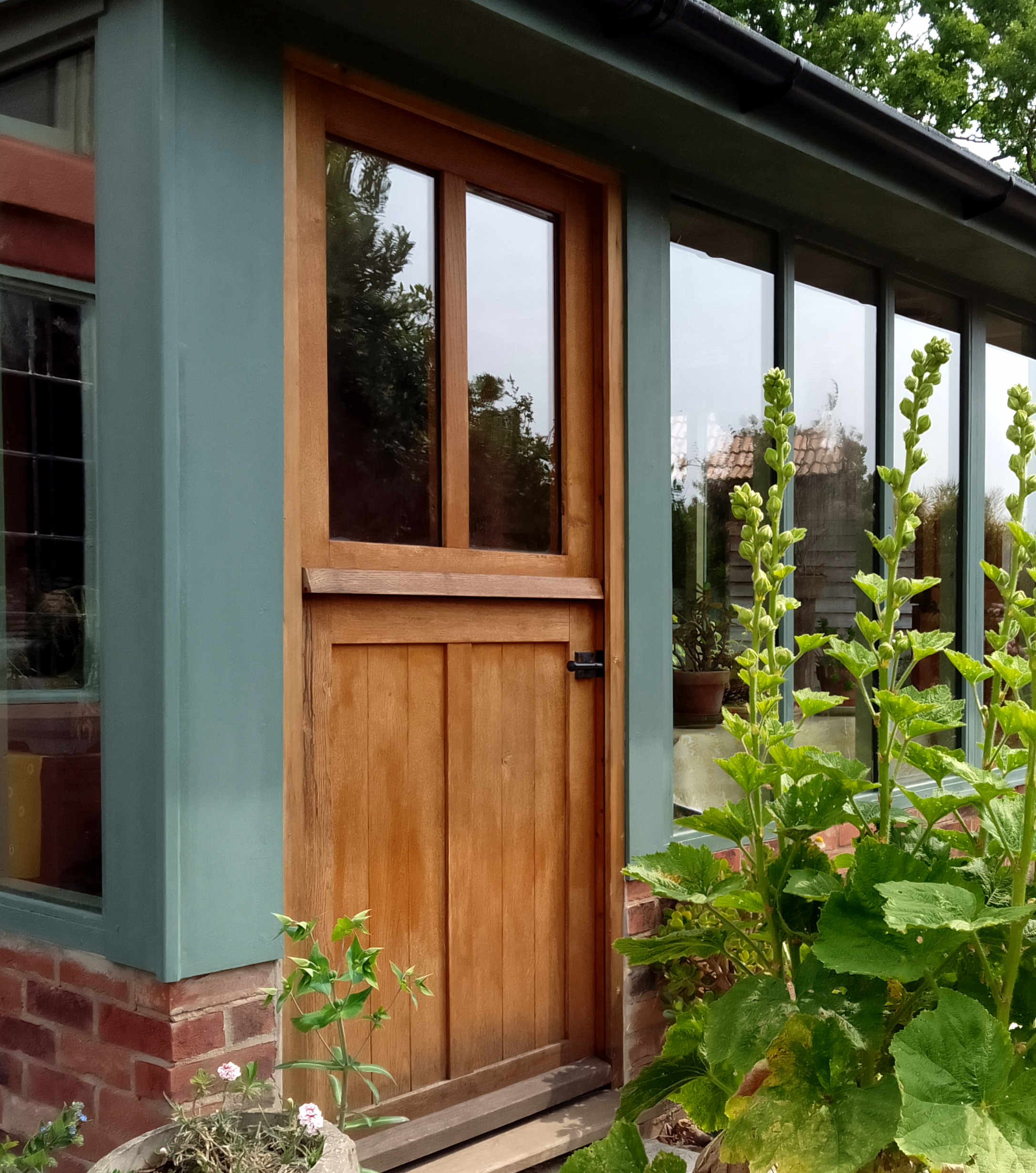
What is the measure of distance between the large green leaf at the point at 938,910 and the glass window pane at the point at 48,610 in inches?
69.5

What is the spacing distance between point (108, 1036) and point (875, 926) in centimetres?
173

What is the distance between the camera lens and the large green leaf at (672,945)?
5.71 feet

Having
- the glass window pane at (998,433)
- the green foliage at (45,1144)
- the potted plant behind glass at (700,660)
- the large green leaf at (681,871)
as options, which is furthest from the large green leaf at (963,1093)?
the glass window pane at (998,433)

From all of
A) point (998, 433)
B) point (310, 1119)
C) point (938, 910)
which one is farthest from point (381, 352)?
point (998, 433)

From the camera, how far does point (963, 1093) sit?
1.25 meters

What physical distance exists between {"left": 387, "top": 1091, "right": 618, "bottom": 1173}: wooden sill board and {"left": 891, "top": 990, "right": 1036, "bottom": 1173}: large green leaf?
5.46 feet

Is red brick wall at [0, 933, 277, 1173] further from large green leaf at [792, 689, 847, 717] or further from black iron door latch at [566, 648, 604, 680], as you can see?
large green leaf at [792, 689, 847, 717]

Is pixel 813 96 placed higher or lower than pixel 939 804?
higher

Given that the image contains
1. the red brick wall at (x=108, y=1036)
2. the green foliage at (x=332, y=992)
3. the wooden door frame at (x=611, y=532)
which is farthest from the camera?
the wooden door frame at (x=611, y=532)

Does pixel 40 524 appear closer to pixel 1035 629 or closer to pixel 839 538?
pixel 1035 629

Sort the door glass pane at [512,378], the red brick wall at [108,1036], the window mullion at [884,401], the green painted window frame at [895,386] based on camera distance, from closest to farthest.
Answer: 1. the red brick wall at [108,1036]
2. the door glass pane at [512,378]
3. the green painted window frame at [895,386]
4. the window mullion at [884,401]

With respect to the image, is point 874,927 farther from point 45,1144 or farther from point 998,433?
point 998,433

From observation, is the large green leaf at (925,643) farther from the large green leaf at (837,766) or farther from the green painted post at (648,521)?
the green painted post at (648,521)

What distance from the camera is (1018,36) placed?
16359mm
